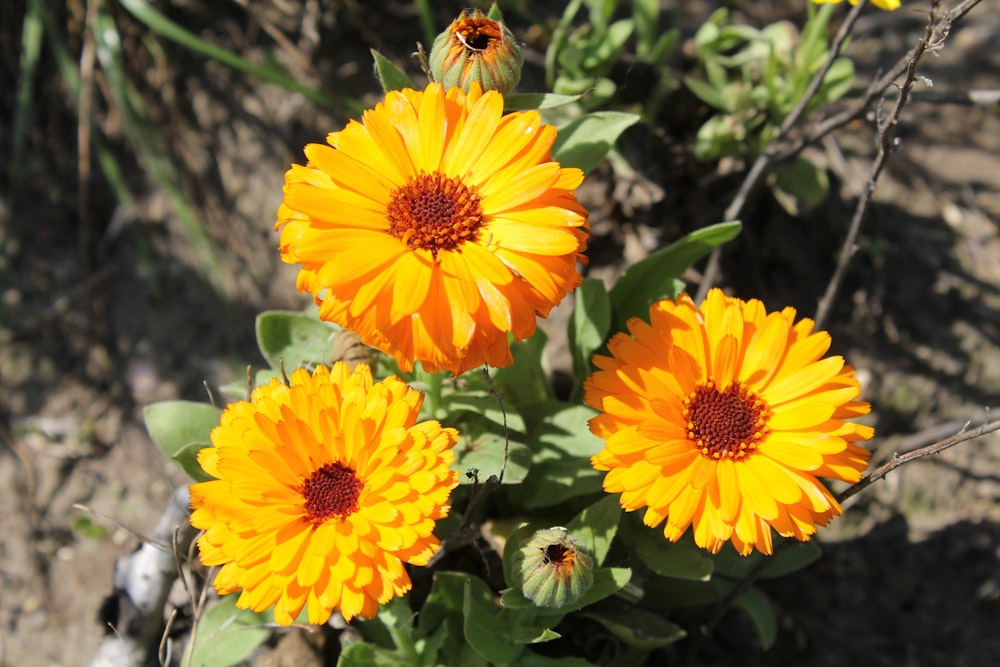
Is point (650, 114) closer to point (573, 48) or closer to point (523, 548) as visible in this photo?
point (573, 48)

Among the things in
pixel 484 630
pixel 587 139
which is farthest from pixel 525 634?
pixel 587 139

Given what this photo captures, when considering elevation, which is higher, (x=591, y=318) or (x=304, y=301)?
(x=304, y=301)

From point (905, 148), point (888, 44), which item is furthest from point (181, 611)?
point (888, 44)

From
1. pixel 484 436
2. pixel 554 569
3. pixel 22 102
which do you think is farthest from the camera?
pixel 22 102

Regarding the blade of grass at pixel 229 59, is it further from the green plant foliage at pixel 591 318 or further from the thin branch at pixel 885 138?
the thin branch at pixel 885 138

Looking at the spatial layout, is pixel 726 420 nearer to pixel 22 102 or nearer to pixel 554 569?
pixel 554 569

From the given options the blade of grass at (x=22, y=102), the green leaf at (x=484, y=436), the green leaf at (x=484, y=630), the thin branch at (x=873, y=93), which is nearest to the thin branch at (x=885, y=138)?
the thin branch at (x=873, y=93)
